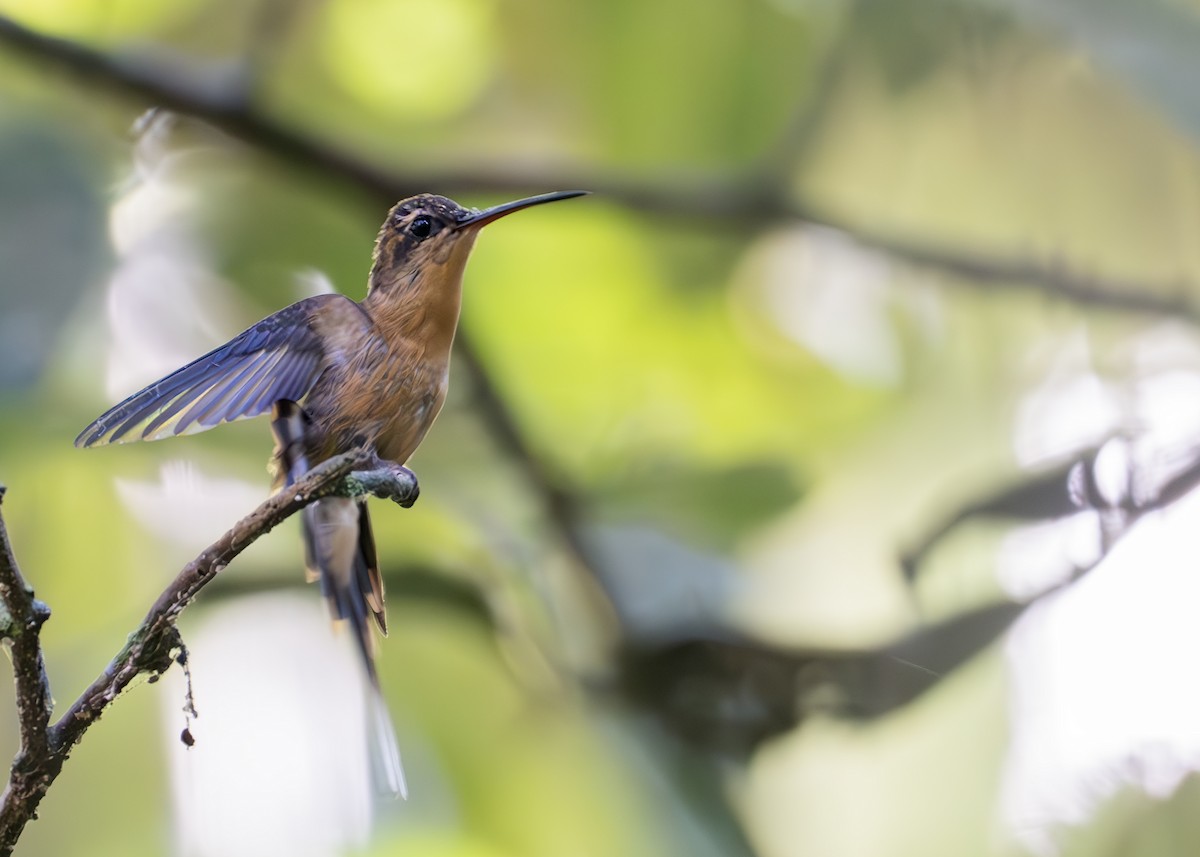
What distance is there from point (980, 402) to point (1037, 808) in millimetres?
593

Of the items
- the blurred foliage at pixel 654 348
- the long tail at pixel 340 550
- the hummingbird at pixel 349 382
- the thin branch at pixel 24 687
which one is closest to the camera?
Result: the thin branch at pixel 24 687

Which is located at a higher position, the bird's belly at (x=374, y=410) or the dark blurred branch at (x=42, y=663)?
the bird's belly at (x=374, y=410)

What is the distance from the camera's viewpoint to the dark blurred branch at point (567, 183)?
1.57 m

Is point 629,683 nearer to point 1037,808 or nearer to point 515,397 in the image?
point 515,397

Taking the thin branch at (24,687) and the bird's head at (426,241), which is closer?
the thin branch at (24,687)

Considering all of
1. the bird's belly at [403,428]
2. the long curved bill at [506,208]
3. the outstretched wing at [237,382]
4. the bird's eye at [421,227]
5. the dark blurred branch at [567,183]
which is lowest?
the bird's belly at [403,428]

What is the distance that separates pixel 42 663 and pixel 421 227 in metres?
0.36

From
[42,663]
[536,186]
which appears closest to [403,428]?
[42,663]

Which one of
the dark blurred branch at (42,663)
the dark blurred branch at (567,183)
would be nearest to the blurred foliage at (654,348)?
the dark blurred branch at (567,183)

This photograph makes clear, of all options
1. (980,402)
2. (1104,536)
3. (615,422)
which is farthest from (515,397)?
(1104,536)

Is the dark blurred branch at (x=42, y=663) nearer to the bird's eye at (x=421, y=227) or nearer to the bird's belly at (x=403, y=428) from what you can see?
the bird's belly at (x=403, y=428)

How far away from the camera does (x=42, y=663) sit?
389 millimetres

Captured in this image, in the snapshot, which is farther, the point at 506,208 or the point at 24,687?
the point at 506,208

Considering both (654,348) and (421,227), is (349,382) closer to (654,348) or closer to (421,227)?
(421,227)
